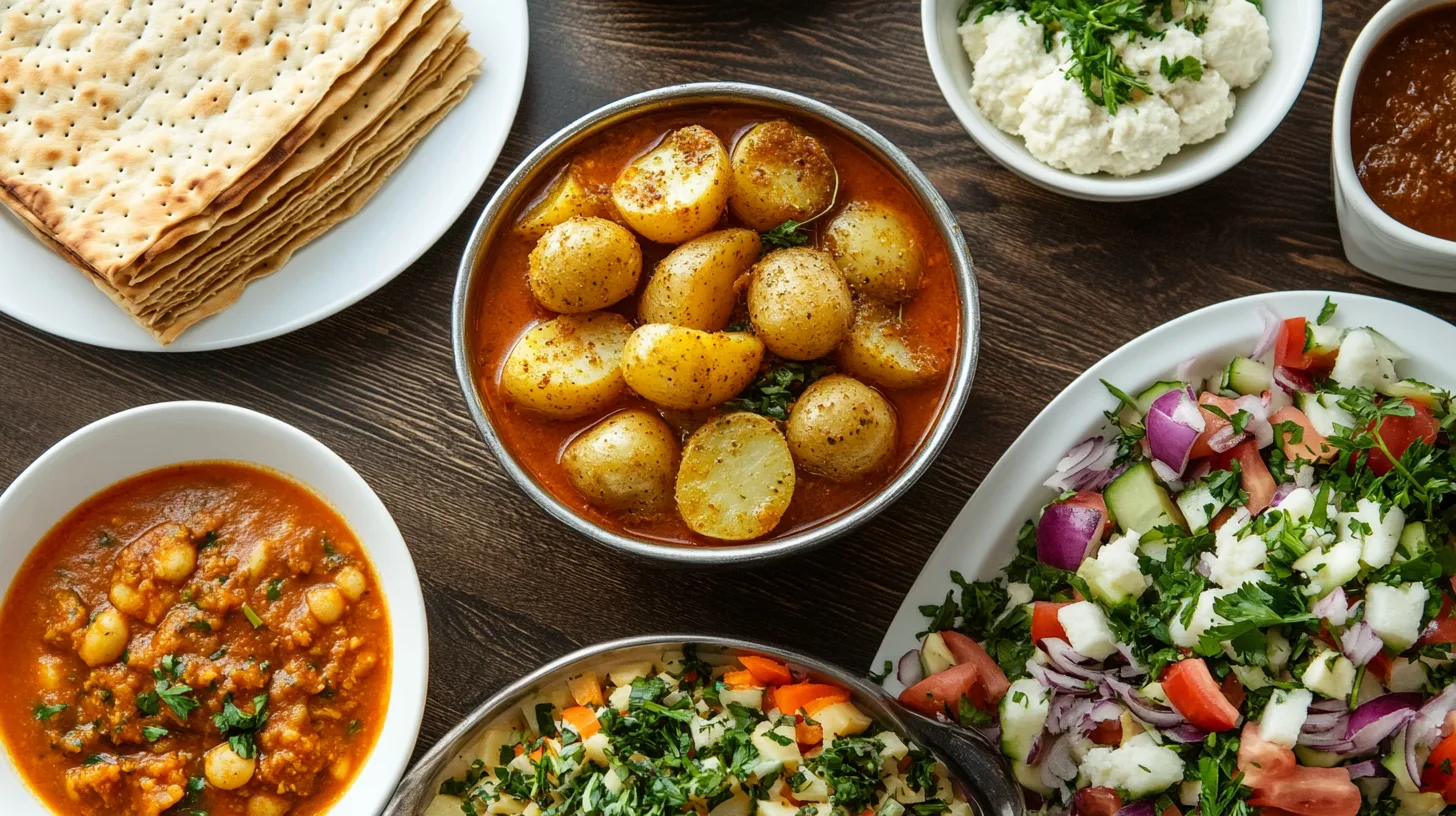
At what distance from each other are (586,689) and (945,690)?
0.71 m

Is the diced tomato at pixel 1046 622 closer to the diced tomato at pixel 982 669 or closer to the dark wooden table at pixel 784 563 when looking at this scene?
the diced tomato at pixel 982 669

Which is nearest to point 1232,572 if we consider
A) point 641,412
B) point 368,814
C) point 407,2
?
point 641,412

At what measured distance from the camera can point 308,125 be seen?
2408 millimetres

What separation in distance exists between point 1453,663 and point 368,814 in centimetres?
212

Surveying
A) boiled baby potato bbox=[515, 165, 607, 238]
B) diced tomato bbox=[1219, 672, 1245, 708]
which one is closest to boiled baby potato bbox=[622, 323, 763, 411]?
boiled baby potato bbox=[515, 165, 607, 238]

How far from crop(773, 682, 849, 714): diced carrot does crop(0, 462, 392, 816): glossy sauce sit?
0.83 metres

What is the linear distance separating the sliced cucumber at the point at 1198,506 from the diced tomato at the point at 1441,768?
0.55 meters

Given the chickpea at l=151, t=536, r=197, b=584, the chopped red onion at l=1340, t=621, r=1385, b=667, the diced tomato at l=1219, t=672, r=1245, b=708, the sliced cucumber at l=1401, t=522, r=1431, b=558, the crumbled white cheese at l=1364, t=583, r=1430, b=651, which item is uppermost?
the chickpea at l=151, t=536, r=197, b=584

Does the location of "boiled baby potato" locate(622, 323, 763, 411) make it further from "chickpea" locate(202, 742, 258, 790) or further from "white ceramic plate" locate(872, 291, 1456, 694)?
"chickpea" locate(202, 742, 258, 790)

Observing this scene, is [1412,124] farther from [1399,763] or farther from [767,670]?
[767,670]

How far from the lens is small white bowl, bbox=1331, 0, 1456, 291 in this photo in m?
2.30

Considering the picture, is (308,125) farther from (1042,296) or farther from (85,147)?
(1042,296)

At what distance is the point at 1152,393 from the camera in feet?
7.66

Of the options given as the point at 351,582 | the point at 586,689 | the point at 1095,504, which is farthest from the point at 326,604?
the point at 1095,504
